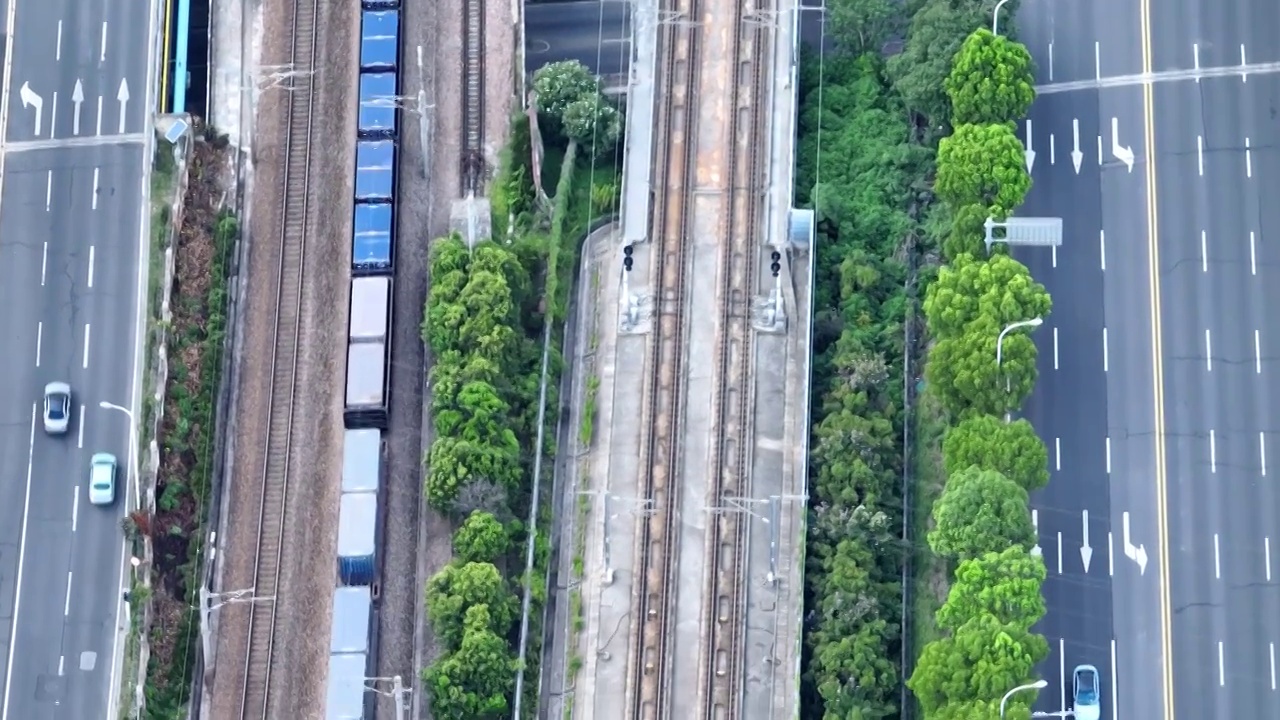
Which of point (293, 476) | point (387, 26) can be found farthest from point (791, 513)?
point (387, 26)

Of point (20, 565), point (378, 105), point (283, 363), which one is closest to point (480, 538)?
point (283, 363)

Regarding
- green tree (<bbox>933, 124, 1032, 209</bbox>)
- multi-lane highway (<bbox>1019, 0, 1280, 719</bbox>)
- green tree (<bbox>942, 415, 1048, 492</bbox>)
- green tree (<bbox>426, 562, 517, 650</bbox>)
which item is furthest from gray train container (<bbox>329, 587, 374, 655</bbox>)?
green tree (<bbox>933, 124, 1032, 209</bbox>)

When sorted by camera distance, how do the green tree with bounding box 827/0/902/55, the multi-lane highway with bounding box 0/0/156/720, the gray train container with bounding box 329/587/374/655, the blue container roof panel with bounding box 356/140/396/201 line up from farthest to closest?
the green tree with bounding box 827/0/902/55, the blue container roof panel with bounding box 356/140/396/201, the multi-lane highway with bounding box 0/0/156/720, the gray train container with bounding box 329/587/374/655

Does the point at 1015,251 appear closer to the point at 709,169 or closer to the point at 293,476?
the point at 709,169

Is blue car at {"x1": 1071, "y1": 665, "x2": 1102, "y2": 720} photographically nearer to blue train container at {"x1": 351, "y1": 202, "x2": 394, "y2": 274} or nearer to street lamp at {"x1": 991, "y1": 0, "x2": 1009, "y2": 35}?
street lamp at {"x1": 991, "y1": 0, "x2": 1009, "y2": 35}

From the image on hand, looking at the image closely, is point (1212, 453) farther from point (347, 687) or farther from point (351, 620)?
point (347, 687)

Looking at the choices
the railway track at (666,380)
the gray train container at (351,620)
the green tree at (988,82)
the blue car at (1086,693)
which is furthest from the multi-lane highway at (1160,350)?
the gray train container at (351,620)
